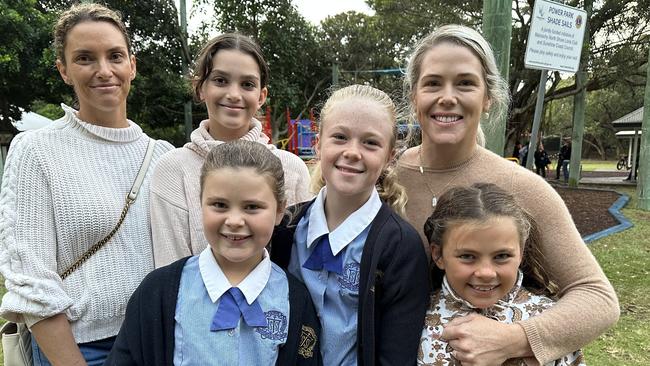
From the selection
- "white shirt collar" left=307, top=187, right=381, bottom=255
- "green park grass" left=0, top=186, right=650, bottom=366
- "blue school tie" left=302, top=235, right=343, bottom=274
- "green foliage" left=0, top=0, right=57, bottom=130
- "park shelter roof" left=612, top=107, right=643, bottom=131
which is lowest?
"green park grass" left=0, top=186, right=650, bottom=366

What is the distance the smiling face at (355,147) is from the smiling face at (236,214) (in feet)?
0.86

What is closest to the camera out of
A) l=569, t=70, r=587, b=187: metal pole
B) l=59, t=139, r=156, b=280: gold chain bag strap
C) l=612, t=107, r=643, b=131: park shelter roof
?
l=59, t=139, r=156, b=280: gold chain bag strap

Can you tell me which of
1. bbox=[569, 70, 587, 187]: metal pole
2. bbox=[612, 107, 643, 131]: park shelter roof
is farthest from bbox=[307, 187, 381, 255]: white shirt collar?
bbox=[612, 107, 643, 131]: park shelter roof

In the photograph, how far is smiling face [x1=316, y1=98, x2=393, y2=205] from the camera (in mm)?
1791

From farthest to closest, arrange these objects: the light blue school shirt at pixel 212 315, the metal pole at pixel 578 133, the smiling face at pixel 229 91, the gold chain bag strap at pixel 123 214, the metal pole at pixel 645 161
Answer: the metal pole at pixel 578 133 → the metal pole at pixel 645 161 → the smiling face at pixel 229 91 → the gold chain bag strap at pixel 123 214 → the light blue school shirt at pixel 212 315

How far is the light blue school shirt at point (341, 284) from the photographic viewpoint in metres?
1.72

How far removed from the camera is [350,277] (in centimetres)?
175

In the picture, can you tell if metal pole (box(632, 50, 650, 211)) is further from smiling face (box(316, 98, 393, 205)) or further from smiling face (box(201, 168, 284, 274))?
smiling face (box(201, 168, 284, 274))

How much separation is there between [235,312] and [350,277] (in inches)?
16.4

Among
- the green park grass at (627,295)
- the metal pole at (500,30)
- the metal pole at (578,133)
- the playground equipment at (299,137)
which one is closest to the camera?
the green park grass at (627,295)

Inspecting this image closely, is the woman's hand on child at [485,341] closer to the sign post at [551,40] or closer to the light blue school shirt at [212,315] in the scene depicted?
the light blue school shirt at [212,315]

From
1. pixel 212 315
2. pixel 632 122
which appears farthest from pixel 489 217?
pixel 632 122

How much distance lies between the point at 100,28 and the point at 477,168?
1624 mm

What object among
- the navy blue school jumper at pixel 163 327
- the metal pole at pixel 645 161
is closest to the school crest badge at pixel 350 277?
the navy blue school jumper at pixel 163 327
